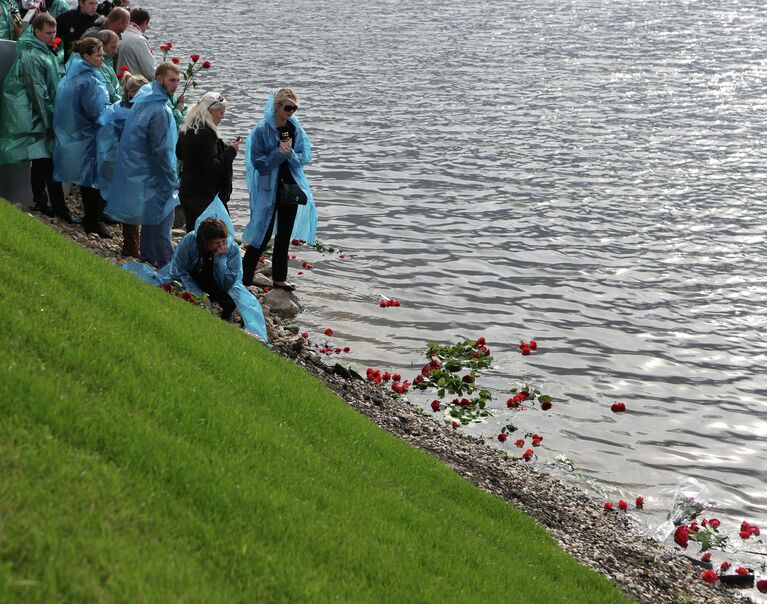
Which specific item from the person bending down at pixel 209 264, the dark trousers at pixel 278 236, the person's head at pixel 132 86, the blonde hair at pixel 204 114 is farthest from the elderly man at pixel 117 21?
the person bending down at pixel 209 264

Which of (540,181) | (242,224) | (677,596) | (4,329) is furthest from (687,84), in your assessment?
(4,329)

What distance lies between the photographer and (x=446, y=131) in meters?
30.3

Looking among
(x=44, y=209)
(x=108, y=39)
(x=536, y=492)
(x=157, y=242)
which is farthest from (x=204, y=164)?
(x=536, y=492)

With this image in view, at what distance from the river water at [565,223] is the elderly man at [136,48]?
14.1 ft

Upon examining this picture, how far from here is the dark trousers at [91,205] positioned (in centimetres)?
1462

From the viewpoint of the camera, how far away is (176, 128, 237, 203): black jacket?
44.1ft

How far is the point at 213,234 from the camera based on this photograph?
1173cm

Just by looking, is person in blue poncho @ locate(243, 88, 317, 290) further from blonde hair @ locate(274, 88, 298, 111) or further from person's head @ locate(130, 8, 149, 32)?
person's head @ locate(130, 8, 149, 32)

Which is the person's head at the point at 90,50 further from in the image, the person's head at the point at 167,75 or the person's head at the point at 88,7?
the person's head at the point at 88,7

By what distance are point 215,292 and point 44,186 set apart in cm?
414

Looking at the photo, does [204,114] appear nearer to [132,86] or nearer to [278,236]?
[132,86]

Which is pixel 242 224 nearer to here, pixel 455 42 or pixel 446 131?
pixel 446 131

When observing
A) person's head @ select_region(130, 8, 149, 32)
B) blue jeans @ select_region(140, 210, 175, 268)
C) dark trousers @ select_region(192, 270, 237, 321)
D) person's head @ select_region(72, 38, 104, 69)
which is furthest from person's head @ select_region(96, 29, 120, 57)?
dark trousers @ select_region(192, 270, 237, 321)

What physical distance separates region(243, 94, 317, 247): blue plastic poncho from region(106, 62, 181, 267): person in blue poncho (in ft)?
4.56
